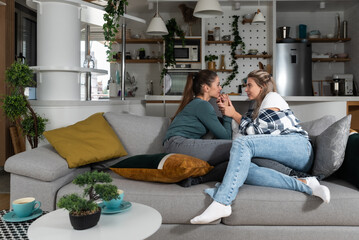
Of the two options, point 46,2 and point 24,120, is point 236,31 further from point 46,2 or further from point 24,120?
point 24,120

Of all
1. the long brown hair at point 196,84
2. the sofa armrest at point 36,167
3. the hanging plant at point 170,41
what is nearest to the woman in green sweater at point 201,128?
the long brown hair at point 196,84

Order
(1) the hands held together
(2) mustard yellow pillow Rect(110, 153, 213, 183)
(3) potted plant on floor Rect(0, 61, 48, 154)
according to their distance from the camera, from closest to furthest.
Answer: (2) mustard yellow pillow Rect(110, 153, 213, 183), (1) the hands held together, (3) potted plant on floor Rect(0, 61, 48, 154)

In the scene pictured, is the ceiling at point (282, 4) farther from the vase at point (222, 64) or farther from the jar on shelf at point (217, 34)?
the vase at point (222, 64)

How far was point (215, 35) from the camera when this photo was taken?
6.25m

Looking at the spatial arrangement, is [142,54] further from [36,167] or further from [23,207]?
[23,207]

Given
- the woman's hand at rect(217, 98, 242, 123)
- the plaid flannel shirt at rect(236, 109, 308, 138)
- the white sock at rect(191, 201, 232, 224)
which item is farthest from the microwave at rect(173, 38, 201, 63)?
the white sock at rect(191, 201, 232, 224)

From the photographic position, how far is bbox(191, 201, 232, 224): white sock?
1.78 metres

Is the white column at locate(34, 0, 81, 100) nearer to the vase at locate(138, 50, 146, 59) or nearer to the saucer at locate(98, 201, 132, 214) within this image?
the saucer at locate(98, 201, 132, 214)

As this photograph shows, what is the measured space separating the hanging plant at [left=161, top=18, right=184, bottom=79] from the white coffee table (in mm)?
4550

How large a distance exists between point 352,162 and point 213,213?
90 centimetres

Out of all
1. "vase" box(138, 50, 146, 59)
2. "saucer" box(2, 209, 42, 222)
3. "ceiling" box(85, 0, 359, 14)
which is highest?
"ceiling" box(85, 0, 359, 14)

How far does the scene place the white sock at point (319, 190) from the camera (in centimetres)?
178

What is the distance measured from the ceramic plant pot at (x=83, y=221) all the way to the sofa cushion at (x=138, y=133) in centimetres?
138

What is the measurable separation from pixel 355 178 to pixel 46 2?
2856mm
